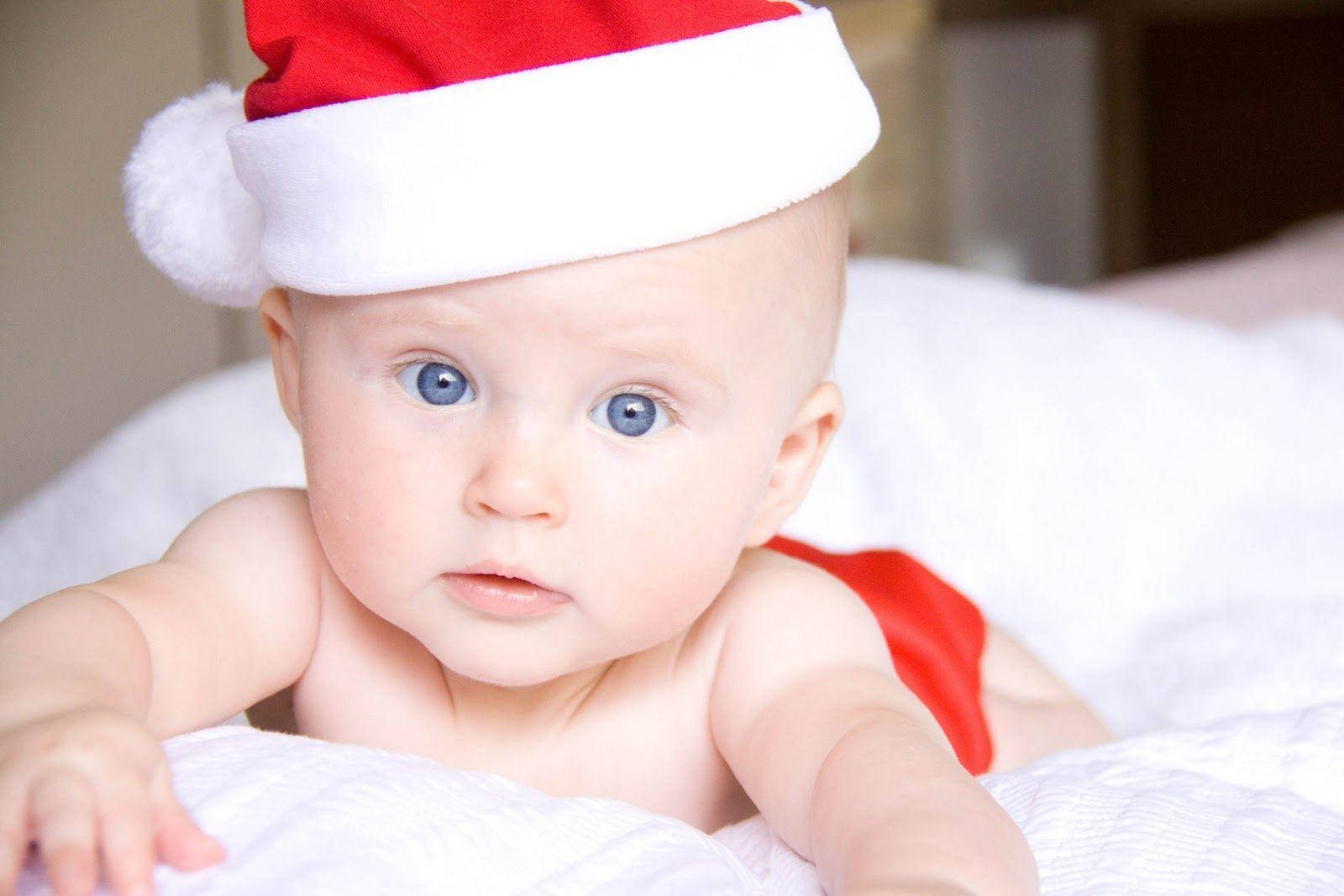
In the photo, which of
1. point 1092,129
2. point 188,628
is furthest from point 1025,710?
point 1092,129

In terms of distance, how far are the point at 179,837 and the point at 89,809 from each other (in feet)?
0.12

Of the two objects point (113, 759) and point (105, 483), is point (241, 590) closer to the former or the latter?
point (113, 759)

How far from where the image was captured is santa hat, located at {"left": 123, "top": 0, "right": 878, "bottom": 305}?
0.68 metres

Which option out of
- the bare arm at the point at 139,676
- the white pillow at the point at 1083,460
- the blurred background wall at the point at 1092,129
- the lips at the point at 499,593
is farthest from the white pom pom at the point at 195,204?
the blurred background wall at the point at 1092,129

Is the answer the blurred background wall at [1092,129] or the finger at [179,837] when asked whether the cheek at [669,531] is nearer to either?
the finger at [179,837]

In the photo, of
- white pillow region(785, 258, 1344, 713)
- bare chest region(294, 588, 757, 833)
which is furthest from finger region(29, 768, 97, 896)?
white pillow region(785, 258, 1344, 713)

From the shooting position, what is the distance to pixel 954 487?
1521mm

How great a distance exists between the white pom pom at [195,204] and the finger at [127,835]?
38 cm

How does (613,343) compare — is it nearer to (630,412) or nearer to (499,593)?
(630,412)

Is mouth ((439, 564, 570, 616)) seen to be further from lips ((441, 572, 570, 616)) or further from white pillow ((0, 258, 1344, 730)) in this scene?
white pillow ((0, 258, 1344, 730))

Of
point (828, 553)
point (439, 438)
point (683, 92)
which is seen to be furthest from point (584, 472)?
point (828, 553)

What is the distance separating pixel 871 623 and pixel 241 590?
37 centimetres

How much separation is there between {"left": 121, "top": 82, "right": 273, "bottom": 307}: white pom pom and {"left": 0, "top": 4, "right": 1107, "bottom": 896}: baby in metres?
0.04

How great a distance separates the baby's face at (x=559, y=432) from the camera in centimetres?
69
